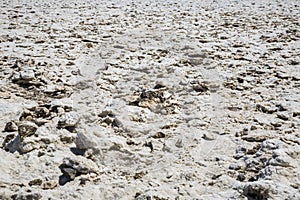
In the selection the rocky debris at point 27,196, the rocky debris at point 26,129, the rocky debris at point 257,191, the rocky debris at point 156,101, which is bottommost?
the rocky debris at point 156,101

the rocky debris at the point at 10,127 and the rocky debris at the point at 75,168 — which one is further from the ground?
the rocky debris at the point at 75,168

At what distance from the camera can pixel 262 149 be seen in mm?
3648

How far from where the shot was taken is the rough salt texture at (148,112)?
3254mm

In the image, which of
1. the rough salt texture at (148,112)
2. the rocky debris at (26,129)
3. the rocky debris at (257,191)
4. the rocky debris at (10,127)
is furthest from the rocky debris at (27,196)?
the rocky debris at (257,191)

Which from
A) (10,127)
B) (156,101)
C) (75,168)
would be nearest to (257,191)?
(75,168)

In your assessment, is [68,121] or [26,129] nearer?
[26,129]

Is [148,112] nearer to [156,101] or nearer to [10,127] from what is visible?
[156,101]

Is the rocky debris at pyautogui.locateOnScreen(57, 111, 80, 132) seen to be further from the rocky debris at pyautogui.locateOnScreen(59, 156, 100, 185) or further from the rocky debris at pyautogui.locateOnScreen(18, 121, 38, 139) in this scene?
Result: the rocky debris at pyautogui.locateOnScreen(59, 156, 100, 185)

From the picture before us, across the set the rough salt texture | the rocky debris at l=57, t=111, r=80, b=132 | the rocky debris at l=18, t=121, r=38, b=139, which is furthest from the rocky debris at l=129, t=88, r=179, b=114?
the rocky debris at l=18, t=121, r=38, b=139

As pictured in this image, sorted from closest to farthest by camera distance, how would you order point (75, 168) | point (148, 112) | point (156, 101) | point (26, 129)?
point (75, 168) < point (26, 129) < point (148, 112) < point (156, 101)

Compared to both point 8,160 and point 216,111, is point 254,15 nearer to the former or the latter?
point 216,111

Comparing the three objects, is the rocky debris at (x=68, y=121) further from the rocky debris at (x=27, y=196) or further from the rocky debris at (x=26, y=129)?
the rocky debris at (x=27, y=196)

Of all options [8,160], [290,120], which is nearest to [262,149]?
[290,120]

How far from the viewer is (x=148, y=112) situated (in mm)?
4695
